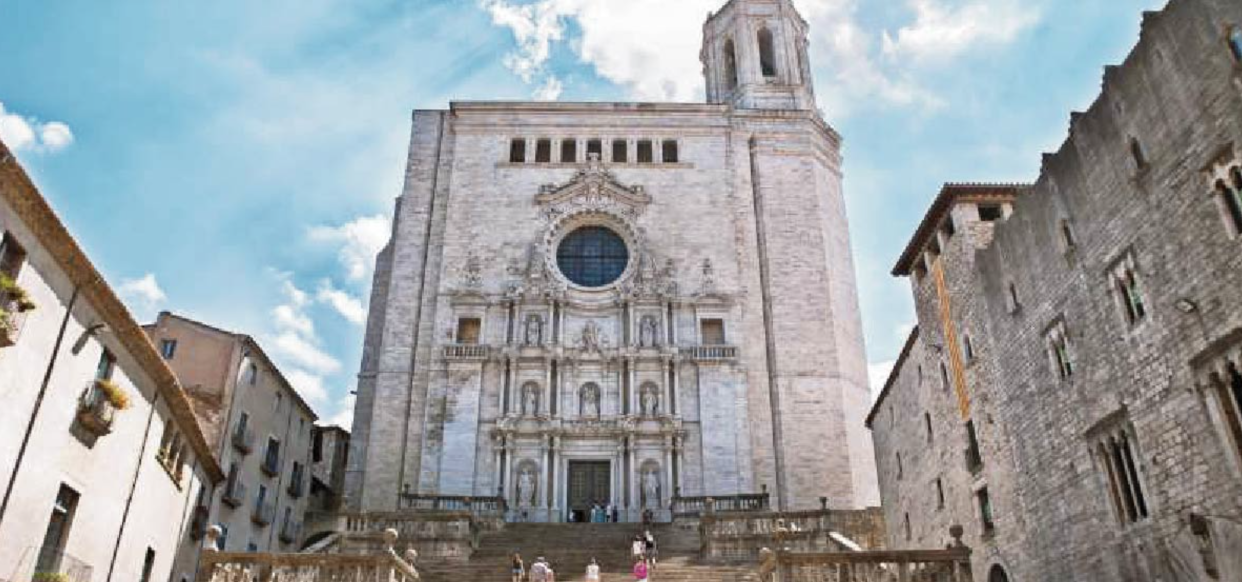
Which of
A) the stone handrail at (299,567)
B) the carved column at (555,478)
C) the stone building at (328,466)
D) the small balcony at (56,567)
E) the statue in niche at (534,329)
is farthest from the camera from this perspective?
the stone building at (328,466)

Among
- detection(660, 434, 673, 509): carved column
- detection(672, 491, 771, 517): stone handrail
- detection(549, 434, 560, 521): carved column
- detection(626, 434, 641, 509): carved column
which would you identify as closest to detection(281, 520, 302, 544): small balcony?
detection(549, 434, 560, 521): carved column

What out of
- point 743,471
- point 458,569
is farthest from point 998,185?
point 458,569

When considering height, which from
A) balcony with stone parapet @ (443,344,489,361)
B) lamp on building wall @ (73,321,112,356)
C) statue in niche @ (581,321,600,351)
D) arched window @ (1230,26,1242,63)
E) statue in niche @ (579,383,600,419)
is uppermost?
statue in niche @ (581,321,600,351)

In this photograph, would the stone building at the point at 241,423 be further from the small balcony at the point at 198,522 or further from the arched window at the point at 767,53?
the arched window at the point at 767,53

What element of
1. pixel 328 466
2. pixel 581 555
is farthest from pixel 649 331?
pixel 328 466

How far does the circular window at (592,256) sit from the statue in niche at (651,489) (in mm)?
7984

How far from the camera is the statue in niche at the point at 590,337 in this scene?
105 ft

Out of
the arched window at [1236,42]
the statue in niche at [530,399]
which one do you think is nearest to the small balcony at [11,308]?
the arched window at [1236,42]

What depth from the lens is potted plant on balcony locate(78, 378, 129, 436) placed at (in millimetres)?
15680

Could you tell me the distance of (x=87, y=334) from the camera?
16.0m

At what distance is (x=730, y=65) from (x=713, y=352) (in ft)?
53.9

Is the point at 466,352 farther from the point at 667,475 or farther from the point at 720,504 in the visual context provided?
the point at 720,504

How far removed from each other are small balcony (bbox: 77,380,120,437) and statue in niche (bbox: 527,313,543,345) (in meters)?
16.8

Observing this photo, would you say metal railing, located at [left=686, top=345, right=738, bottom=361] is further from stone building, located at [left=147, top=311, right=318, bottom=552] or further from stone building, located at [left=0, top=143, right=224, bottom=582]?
stone building, located at [left=0, top=143, right=224, bottom=582]
